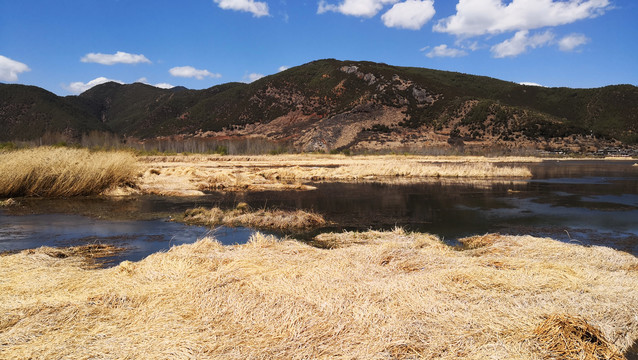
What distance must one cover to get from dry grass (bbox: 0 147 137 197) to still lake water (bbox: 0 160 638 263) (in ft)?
3.84

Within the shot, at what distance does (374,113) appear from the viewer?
97438 mm

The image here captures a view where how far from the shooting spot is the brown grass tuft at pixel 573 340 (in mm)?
4145

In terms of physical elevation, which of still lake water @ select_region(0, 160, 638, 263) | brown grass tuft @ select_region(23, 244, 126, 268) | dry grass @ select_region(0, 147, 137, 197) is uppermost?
dry grass @ select_region(0, 147, 137, 197)

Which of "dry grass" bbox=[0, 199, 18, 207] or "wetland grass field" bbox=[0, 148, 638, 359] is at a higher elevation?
"wetland grass field" bbox=[0, 148, 638, 359]

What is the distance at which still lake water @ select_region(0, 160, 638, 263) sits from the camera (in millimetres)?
12531

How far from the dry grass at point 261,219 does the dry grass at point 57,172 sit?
9859mm

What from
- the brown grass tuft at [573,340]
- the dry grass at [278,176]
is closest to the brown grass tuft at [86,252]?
the brown grass tuft at [573,340]

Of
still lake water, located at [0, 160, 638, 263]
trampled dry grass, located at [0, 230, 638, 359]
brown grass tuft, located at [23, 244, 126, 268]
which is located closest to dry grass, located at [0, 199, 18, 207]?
still lake water, located at [0, 160, 638, 263]

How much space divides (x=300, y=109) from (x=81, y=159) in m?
90.8

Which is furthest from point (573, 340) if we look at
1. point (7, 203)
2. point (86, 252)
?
point (7, 203)

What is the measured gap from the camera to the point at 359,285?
5.48 metres

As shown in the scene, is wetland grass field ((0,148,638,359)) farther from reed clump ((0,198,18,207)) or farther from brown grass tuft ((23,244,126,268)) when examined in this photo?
reed clump ((0,198,18,207))

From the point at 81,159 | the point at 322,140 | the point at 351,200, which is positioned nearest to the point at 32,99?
the point at 322,140

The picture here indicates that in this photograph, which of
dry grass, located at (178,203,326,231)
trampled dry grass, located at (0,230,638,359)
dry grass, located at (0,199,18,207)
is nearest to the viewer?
trampled dry grass, located at (0,230,638,359)
